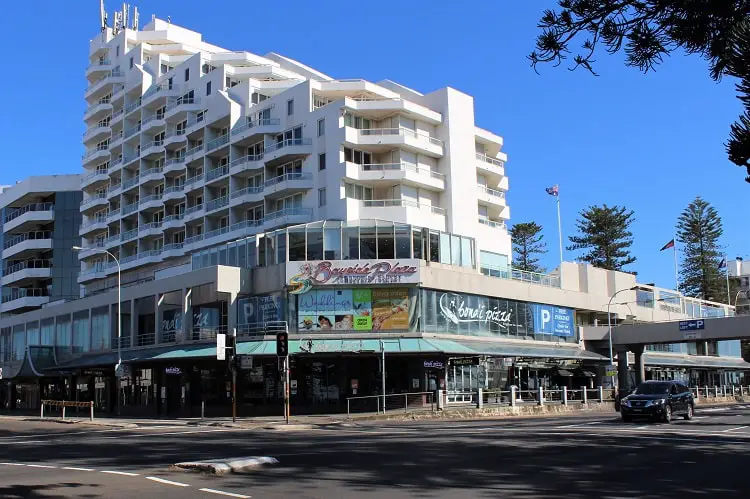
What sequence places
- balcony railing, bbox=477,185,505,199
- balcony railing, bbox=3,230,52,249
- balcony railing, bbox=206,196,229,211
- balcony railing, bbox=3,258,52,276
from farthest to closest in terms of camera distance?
balcony railing, bbox=3,230,52,249 → balcony railing, bbox=3,258,52,276 → balcony railing, bbox=477,185,505,199 → balcony railing, bbox=206,196,229,211

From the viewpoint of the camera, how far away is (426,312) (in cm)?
4834

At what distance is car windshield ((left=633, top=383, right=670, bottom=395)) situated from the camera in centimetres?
3152

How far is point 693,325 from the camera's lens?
192 feet

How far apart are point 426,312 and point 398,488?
35865mm

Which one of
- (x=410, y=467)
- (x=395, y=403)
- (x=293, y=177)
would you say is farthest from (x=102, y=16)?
(x=410, y=467)

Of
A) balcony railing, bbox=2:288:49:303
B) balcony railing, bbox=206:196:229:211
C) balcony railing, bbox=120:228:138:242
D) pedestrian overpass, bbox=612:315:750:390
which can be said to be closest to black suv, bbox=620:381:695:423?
pedestrian overpass, bbox=612:315:750:390

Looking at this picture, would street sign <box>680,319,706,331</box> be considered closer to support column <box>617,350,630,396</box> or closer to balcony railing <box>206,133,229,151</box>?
support column <box>617,350,630,396</box>

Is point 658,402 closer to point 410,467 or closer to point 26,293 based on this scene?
point 410,467

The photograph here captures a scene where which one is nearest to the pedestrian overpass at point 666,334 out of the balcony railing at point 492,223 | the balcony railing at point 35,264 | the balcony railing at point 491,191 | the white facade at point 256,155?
the white facade at point 256,155

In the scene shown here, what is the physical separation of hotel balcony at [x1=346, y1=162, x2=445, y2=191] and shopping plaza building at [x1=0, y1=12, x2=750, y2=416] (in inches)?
7.1

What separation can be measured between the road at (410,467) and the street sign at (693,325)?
36.5 meters

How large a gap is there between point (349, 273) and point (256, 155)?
2340cm

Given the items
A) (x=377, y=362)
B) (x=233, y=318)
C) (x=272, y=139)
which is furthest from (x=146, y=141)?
(x=377, y=362)

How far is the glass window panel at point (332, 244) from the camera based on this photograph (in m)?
49.4
